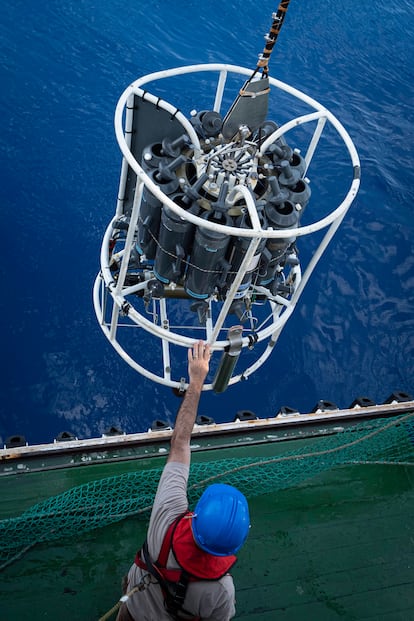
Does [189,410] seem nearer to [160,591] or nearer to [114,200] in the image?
[160,591]

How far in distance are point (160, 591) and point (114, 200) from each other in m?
10.2

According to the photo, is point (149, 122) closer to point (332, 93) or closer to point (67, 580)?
point (67, 580)

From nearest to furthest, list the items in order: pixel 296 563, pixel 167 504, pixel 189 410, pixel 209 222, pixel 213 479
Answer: pixel 167 504 < pixel 189 410 < pixel 209 222 < pixel 296 563 < pixel 213 479

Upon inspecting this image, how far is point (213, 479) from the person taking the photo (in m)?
5.33

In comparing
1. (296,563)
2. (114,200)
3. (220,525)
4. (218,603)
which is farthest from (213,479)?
(114,200)

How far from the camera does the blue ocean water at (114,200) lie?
9.87m

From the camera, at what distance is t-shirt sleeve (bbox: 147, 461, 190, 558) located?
10.3 feet

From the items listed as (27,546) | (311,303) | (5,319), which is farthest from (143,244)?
(311,303)

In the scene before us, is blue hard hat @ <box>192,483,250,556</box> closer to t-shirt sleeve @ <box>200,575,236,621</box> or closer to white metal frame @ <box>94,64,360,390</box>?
t-shirt sleeve @ <box>200,575,236,621</box>

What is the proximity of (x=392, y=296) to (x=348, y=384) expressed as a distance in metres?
2.65

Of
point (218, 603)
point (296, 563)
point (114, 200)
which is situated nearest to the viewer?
point (218, 603)

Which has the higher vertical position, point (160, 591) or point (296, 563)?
point (160, 591)

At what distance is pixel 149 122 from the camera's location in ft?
20.1

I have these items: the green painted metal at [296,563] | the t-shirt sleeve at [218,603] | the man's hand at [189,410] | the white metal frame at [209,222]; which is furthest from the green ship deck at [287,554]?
the man's hand at [189,410]
